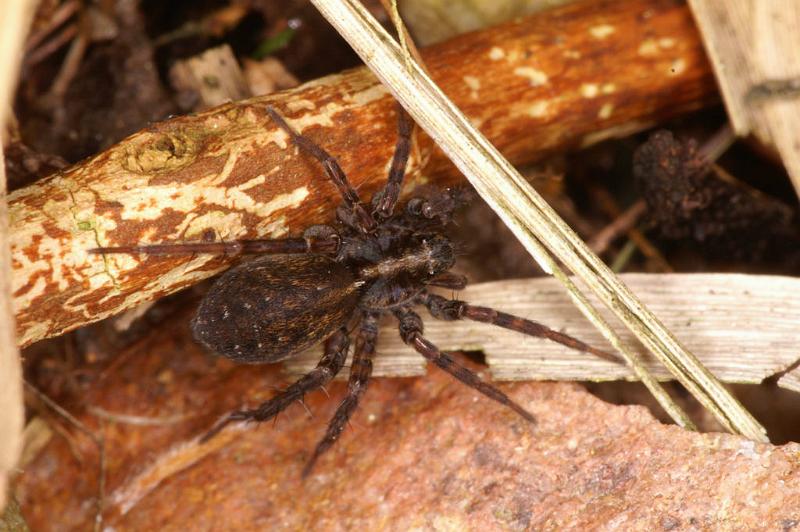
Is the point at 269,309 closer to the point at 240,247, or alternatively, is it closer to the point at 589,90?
the point at 240,247

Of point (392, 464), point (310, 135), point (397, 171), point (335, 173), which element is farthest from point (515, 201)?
point (392, 464)

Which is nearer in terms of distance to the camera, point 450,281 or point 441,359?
point 441,359

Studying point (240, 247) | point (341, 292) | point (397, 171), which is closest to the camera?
point (240, 247)

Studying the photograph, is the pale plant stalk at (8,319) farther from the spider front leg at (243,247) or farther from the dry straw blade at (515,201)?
the dry straw blade at (515,201)

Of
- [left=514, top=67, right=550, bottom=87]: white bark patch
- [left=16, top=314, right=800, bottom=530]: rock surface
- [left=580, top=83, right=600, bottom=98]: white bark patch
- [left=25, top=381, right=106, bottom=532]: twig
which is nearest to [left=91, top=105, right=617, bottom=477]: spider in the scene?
[left=16, top=314, right=800, bottom=530]: rock surface

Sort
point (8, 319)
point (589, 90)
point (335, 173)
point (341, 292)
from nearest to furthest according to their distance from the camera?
point (8, 319)
point (335, 173)
point (341, 292)
point (589, 90)

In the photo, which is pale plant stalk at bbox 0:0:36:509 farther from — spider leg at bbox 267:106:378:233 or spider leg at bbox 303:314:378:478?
spider leg at bbox 303:314:378:478

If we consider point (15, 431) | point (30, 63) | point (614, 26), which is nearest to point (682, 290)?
point (614, 26)
